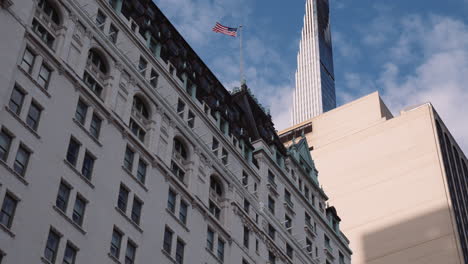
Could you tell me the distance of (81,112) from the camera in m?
54.9

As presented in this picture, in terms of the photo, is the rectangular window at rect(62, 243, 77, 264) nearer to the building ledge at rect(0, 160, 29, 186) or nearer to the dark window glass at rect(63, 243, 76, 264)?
the dark window glass at rect(63, 243, 76, 264)

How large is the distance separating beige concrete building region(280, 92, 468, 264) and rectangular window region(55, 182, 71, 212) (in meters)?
87.5

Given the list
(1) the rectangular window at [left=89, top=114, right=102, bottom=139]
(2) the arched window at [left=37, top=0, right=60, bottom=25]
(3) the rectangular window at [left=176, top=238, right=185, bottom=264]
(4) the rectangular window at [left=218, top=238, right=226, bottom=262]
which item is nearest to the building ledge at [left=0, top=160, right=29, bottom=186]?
(1) the rectangular window at [left=89, top=114, right=102, bottom=139]

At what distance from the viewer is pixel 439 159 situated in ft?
506

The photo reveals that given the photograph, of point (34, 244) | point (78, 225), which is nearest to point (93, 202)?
point (78, 225)

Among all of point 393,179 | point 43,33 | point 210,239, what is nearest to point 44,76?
point 43,33

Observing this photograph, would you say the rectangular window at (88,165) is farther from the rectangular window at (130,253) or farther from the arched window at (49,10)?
the arched window at (49,10)

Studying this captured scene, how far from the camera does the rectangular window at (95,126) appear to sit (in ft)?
180

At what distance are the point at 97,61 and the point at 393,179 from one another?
10785 cm

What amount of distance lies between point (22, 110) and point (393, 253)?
105155mm

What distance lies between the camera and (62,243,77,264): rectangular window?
46938 millimetres

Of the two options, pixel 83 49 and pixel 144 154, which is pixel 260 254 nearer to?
pixel 144 154

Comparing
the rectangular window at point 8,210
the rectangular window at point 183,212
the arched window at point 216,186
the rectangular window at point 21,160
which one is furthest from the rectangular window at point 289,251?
the rectangular window at point 8,210

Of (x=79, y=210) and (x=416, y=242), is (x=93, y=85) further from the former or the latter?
(x=416, y=242)
